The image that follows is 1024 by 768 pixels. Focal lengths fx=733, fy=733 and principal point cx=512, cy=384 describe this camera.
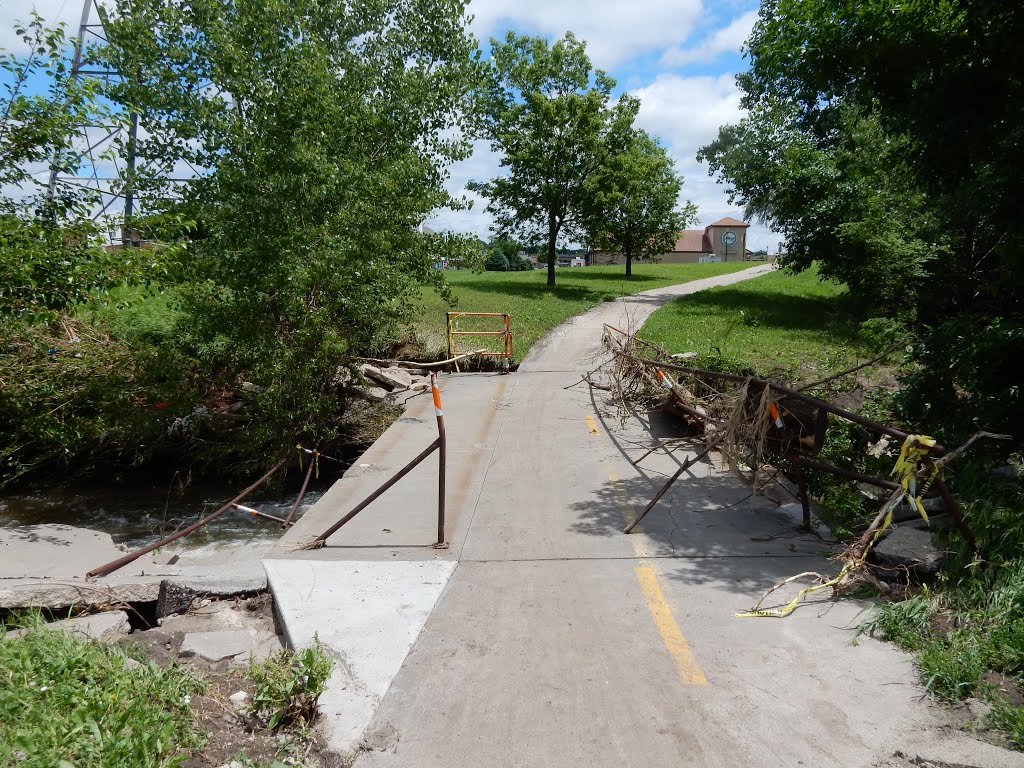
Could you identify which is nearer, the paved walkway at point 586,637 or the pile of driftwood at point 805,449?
the paved walkway at point 586,637

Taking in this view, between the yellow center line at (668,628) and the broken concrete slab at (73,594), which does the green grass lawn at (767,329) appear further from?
the broken concrete slab at (73,594)

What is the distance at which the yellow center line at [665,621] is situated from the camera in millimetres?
4344

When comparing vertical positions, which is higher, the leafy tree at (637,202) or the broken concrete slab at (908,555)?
the leafy tree at (637,202)

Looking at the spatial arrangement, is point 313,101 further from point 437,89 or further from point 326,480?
point 326,480

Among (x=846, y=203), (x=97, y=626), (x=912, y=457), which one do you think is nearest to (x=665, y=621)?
(x=912, y=457)

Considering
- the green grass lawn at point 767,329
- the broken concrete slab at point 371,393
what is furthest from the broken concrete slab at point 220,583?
the green grass lawn at point 767,329

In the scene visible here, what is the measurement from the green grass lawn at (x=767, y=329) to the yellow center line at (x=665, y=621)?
6579 mm

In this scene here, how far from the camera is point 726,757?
11.7ft

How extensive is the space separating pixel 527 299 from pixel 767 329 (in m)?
11.1

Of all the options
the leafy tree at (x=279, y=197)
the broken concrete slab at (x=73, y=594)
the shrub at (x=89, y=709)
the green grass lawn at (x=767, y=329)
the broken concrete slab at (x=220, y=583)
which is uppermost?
the leafy tree at (x=279, y=197)

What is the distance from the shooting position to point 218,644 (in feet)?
16.1

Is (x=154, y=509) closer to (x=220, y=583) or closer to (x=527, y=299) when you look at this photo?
(x=220, y=583)

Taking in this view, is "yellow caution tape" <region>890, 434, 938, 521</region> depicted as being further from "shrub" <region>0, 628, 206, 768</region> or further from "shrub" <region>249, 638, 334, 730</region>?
"shrub" <region>0, 628, 206, 768</region>

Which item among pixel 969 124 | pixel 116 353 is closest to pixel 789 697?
pixel 969 124
